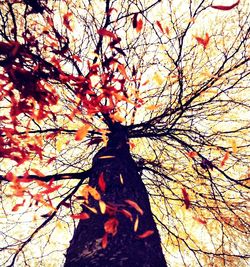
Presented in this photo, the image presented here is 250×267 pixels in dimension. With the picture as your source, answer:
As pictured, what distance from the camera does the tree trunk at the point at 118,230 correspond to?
2.22 metres

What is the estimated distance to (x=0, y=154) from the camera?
2.96 m

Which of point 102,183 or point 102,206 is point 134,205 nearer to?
point 102,206

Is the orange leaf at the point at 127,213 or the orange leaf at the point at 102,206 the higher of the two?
the orange leaf at the point at 102,206

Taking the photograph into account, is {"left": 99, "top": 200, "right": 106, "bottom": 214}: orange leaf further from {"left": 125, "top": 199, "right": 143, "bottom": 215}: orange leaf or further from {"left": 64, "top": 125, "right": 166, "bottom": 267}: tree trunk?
{"left": 125, "top": 199, "right": 143, "bottom": 215}: orange leaf

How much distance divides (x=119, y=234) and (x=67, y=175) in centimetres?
114

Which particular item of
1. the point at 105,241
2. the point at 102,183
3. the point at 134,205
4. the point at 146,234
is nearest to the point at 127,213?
the point at 134,205

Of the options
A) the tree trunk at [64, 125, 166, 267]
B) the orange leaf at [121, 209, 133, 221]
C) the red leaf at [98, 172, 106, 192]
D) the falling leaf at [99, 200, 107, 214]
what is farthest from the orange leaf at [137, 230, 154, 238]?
the red leaf at [98, 172, 106, 192]

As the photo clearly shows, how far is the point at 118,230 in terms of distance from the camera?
7.86 feet

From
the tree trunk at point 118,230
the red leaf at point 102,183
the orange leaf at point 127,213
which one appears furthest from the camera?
the red leaf at point 102,183

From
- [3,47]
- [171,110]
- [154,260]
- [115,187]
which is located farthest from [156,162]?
[3,47]

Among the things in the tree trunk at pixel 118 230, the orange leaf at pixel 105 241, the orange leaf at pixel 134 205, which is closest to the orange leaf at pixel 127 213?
the tree trunk at pixel 118 230

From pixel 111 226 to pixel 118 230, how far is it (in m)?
0.07

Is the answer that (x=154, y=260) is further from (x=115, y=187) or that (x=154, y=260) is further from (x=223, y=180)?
(x=223, y=180)

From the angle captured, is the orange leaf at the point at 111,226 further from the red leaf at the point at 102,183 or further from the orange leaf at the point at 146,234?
the red leaf at the point at 102,183
